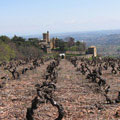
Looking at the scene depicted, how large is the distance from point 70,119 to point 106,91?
4861mm

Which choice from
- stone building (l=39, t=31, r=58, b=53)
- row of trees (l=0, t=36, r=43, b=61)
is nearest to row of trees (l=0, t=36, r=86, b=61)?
row of trees (l=0, t=36, r=43, b=61)

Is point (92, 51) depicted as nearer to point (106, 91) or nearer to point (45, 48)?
point (45, 48)

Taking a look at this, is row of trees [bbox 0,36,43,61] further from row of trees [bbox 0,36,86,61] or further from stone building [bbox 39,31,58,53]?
stone building [bbox 39,31,58,53]

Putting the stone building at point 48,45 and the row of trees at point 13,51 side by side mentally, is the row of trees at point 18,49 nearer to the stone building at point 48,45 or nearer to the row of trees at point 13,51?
the row of trees at point 13,51

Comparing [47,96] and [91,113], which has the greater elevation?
[47,96]

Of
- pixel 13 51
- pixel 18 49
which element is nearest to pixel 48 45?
pixel 18 49

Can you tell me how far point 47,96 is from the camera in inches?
370

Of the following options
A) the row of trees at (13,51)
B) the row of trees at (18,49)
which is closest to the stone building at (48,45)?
the row of trees at (18,49)

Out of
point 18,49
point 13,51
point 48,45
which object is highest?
point 13,51

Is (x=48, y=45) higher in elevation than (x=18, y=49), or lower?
lower

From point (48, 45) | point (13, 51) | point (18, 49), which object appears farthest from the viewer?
point (48, 45)

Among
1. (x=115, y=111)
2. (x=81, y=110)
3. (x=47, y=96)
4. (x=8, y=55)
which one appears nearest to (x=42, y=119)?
(x=47, y=96)

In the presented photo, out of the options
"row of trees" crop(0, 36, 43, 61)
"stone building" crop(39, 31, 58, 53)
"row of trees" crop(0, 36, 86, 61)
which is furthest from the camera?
"stone building" crop(39, 31, 58, 53)

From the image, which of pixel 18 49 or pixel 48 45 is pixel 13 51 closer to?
pixel 18 49
